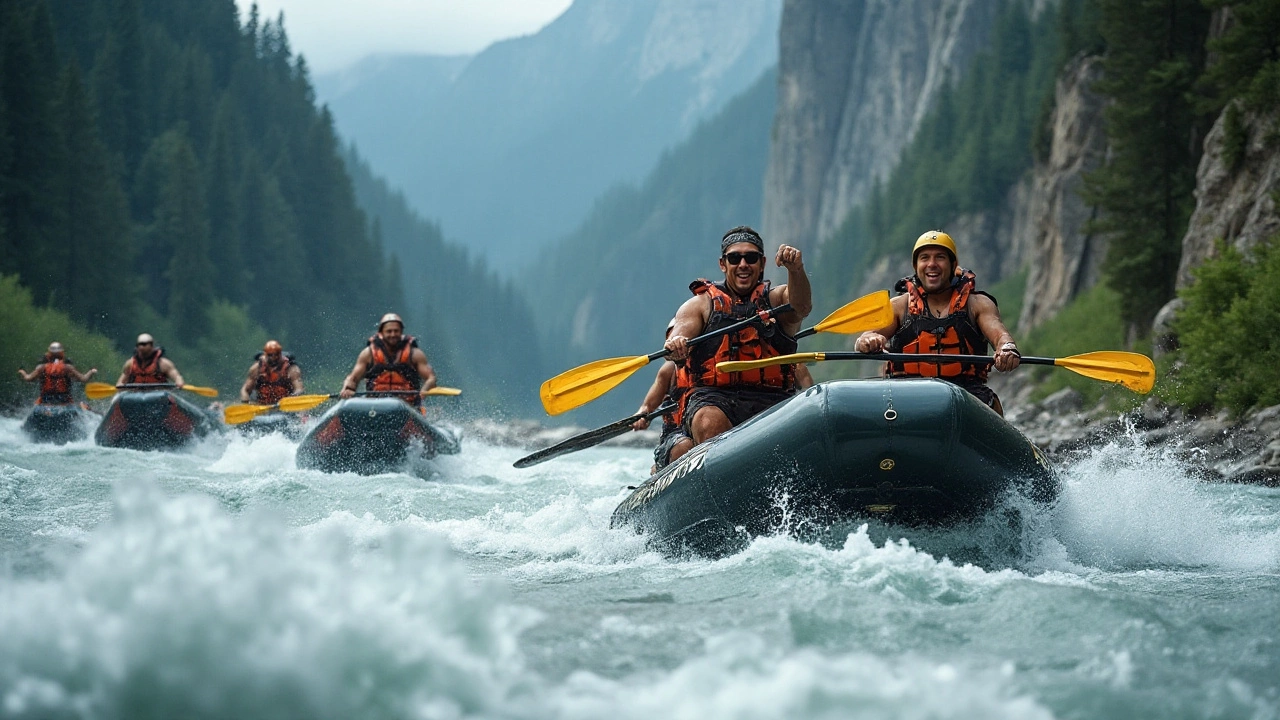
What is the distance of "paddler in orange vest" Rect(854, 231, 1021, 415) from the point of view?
7.84m

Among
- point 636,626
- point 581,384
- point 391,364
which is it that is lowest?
point 636,626

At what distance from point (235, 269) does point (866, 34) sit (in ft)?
174

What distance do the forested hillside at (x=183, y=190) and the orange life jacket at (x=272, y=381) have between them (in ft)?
60.2

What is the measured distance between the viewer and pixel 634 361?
8.70m

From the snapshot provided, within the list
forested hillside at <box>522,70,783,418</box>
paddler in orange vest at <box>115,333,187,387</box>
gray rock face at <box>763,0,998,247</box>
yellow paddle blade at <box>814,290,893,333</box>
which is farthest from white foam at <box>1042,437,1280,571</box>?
forested hillside at <box>522,70,783,418</box>

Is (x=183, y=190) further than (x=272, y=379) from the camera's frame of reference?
Yes

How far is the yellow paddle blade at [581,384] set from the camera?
8984 millimetres

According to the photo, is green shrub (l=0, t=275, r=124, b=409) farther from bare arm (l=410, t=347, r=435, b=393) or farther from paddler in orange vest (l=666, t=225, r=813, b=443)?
paddler in orange vest (l=666, t=225, r=813, b=443)

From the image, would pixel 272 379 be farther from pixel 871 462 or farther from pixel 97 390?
pixel 871 462

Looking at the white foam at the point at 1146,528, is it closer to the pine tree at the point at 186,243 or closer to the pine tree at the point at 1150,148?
the pine tree at the point at 1150,148

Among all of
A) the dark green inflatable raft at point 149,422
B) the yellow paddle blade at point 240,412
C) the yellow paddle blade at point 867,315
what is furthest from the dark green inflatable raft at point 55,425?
the yellow paddle blade at point 867,315

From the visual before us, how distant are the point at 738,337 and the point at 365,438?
628 cm

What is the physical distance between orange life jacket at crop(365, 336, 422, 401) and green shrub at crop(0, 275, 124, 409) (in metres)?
15.0

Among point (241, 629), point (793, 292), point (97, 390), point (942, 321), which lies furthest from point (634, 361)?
point (97, 390)
